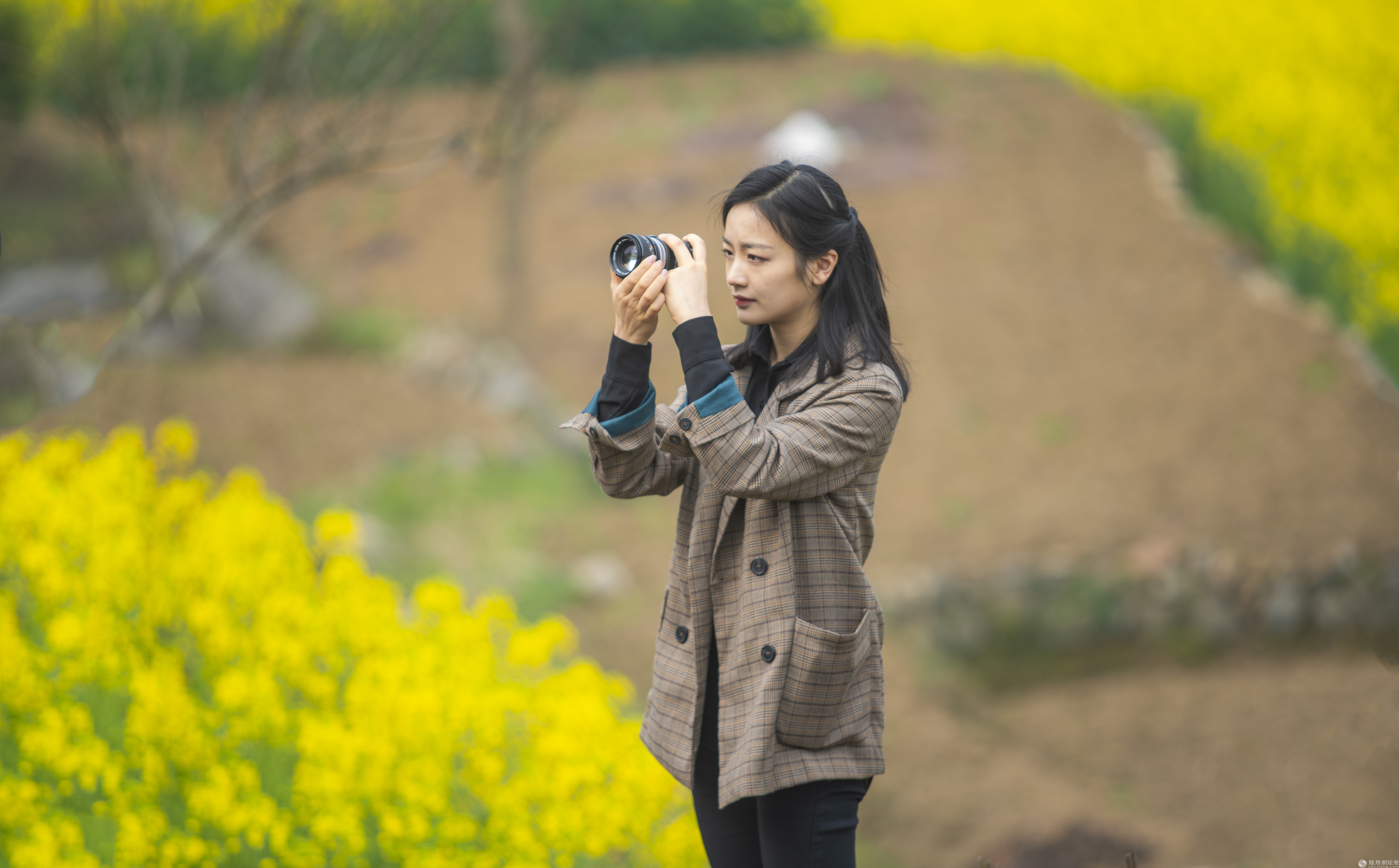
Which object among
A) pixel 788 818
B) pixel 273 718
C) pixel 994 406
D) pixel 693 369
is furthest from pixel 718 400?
pixel 994 406

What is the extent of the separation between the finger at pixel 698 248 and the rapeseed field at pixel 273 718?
1219mm

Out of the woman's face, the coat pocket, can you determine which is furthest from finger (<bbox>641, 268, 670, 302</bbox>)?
the coat pocket

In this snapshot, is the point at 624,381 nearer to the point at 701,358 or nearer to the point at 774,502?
the point at 701,358

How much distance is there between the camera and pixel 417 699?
A: 2.32 m

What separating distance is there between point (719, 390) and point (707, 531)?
0.95 ft

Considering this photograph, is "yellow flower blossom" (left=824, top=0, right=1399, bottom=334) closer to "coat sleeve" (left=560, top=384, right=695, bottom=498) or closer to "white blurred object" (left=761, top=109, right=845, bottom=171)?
"white blurred object" (left=761, top=109, right=845, bottom=171)

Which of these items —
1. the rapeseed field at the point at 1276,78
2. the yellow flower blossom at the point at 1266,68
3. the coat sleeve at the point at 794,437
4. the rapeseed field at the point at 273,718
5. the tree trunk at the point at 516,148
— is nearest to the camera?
the coat sleeve at the point at 794,437

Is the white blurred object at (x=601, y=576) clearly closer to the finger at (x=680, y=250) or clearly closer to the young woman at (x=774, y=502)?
the young woman at (x=774, y=502)

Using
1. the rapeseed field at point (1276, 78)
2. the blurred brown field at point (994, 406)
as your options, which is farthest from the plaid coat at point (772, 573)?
the rapeseed field at point (1276, 78)

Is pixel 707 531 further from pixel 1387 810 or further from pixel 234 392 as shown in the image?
pixel 234 392

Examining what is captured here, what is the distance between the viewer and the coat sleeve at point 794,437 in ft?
4.54

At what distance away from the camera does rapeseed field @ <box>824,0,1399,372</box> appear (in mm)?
6641

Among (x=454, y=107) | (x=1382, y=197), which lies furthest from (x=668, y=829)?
(x=454, y=107)

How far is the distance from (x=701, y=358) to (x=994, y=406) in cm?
543
